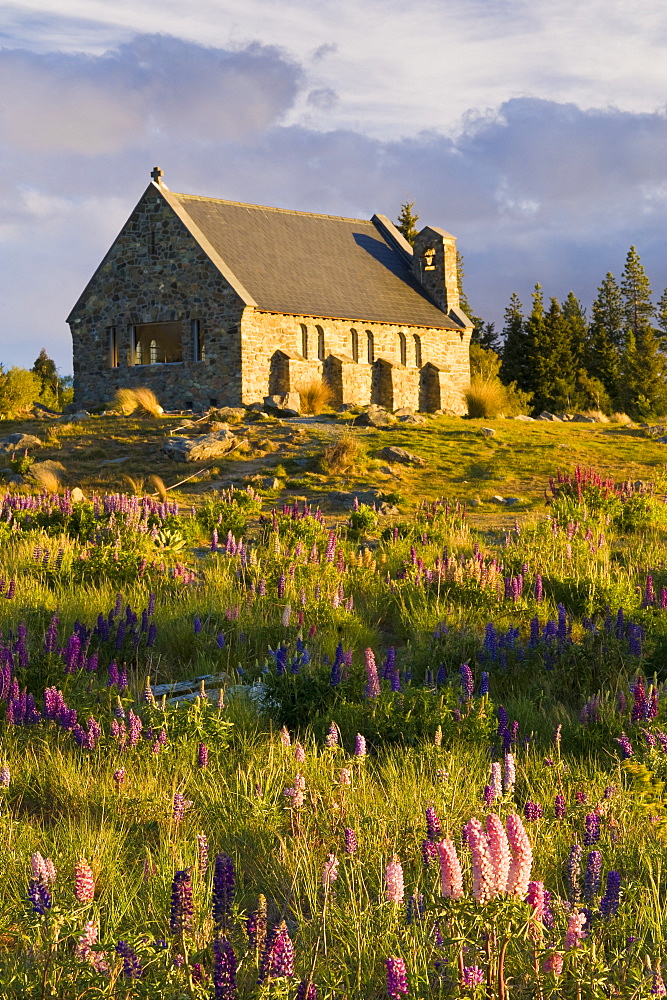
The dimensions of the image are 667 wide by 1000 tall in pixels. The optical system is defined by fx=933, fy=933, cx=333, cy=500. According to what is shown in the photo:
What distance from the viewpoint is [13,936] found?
344cm

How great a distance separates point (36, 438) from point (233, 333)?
488 inches

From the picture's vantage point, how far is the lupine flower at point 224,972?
2.35m

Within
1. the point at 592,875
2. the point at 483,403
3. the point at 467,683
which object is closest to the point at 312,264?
the point at 483,403

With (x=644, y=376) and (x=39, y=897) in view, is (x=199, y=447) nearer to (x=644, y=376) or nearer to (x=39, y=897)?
(x=39, y=897)

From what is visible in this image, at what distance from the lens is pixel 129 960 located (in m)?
2.65

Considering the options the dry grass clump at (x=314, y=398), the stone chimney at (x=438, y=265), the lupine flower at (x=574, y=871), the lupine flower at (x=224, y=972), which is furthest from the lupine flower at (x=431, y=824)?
the stone chimney at (x=438, y=265)

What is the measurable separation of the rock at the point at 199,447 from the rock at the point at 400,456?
3.37 m

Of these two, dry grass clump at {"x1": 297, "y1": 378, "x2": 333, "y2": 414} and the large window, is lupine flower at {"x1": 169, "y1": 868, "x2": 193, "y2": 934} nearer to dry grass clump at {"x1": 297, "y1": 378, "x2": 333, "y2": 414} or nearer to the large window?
dry grass clump at {"x1": 297, "y1": 378, "x2": 333, "y2": 414}

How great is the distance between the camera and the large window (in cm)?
3675

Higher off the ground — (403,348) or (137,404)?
(403,348)

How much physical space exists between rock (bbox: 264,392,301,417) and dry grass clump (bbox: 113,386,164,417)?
3183 millimetres

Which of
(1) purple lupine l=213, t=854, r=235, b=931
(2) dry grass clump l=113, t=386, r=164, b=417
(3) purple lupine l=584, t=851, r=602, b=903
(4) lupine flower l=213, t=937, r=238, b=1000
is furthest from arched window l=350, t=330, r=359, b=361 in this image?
(4) lupine flower l=213, t=937, r=238, b=1000

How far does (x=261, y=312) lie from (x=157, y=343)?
10532 millimetres

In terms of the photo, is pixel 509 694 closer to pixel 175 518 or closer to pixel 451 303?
pixel 175 518
